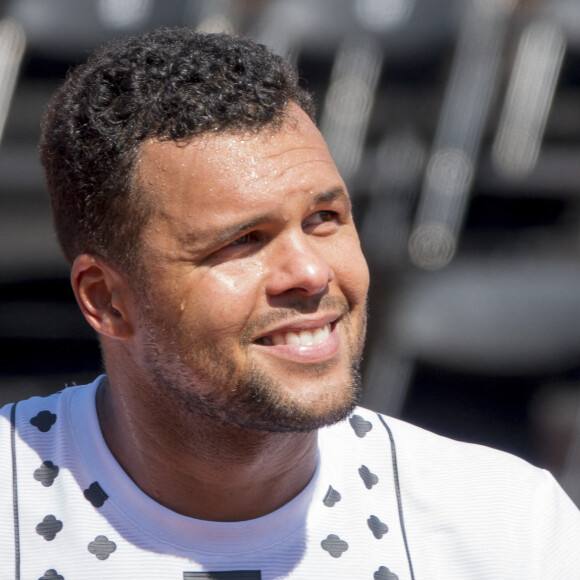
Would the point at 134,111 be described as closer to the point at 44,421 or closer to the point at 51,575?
the point at 44,421

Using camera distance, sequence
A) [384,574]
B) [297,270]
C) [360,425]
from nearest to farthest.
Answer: [297,270]
[384,574]
[360,425]

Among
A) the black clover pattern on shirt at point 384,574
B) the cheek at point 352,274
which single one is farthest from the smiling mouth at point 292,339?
the black clover pattern on shirt at point 384,574

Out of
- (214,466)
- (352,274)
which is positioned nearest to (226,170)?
(352,274)

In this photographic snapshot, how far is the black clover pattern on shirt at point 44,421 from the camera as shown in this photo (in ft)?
6.93

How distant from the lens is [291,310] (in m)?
1.87

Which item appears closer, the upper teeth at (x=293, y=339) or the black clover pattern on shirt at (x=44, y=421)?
the upper teeth at (x=293, y=339)

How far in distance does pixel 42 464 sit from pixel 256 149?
0.80 meters

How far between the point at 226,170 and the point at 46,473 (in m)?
0.74

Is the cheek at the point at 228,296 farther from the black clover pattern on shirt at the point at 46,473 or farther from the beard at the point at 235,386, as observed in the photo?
the black clover pattern on shirt at the point at 46,473

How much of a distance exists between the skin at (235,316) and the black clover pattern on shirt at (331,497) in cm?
7

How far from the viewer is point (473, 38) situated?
4418 mm

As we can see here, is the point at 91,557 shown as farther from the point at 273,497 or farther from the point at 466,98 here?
the point at 466,98

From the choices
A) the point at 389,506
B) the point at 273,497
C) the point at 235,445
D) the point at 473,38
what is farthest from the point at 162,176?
the point at 473,38

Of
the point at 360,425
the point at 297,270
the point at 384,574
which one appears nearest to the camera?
the point at 297,270
